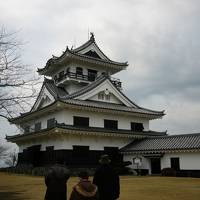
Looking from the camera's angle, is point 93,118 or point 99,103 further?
point 99,103

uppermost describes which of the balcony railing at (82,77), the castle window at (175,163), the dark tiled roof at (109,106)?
the balcony railing at (82,77)

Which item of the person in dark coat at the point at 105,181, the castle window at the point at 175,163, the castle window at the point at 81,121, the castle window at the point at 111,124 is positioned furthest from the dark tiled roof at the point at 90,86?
the person in dark coat at the point at 105,181

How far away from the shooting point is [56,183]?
23.4ft

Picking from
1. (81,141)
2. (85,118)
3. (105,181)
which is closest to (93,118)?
(85,118)

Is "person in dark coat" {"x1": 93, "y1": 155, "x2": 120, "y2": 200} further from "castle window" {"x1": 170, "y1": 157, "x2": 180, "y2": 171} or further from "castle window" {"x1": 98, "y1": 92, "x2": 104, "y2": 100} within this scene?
"castle window" {"x1": 98, "y1": 92, "x2": 104, "y2": 100}

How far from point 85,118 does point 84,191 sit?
27.3 meters

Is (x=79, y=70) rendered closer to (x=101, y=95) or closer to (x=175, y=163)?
(x=101, y=95)

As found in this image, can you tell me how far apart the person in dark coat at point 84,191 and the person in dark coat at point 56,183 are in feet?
2.37

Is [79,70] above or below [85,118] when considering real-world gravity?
above

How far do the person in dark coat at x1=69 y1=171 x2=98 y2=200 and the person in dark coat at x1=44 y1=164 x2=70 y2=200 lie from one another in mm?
724

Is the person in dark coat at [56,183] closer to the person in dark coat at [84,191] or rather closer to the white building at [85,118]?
the person in dark coat at [84,191]

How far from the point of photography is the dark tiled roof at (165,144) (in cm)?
2916

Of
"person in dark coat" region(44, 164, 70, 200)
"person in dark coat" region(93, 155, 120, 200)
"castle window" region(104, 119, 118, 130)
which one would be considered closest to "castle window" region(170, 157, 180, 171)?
"castle window" region(104, 119, 118, 130)

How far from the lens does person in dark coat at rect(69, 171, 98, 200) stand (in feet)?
20.9
